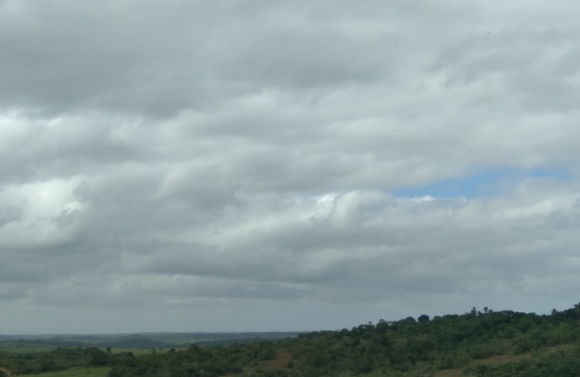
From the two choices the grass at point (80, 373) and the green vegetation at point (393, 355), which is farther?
the grass at point (80, 373)

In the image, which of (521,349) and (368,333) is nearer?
(521,349)

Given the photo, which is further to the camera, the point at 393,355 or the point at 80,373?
the point at 80,373

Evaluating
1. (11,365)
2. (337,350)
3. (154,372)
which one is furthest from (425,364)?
(11,365)

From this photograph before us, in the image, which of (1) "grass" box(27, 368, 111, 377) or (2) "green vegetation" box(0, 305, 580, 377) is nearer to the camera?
(2) "green vegetation" box(0, 305, 580, 377)

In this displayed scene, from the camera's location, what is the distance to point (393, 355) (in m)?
60.9

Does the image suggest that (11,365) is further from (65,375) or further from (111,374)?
(111,374)

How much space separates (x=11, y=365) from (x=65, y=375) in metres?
10.4

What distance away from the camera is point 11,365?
67438 mm

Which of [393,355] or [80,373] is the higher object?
[393,355]

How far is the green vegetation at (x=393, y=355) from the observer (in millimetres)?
52375

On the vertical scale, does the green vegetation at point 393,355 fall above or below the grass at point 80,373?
above

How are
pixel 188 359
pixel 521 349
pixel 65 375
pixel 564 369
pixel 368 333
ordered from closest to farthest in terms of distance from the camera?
1. pixel 564 369
2. pixel 521 349
3. pixel 65 375
4. pixel 188 359
5. pixel 368 333

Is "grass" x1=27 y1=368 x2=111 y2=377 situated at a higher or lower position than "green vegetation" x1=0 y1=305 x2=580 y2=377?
lower

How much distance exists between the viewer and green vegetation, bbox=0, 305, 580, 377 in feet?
172
